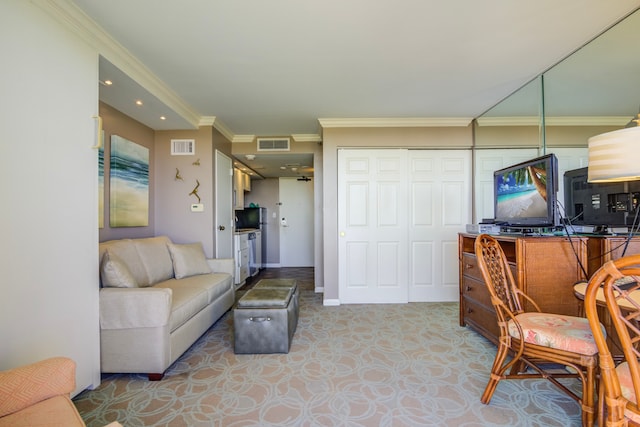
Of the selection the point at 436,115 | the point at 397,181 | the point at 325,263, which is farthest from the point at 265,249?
the point at 436,115

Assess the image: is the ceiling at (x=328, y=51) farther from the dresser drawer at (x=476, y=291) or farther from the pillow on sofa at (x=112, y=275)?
the dresser drawer at (x=476, y=291)

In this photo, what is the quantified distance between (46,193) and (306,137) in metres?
3.52

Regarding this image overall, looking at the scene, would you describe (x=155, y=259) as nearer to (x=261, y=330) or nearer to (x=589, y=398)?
(x=261, y=330)

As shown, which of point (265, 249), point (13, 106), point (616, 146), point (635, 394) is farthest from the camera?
point (265, 249)

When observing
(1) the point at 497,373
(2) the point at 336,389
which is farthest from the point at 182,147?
(1) the point at 497,373

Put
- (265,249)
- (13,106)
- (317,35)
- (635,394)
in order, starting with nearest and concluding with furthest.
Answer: (635,394)
(13,106)
(317,35)
(265,249)

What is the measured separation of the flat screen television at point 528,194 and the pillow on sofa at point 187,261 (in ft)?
11.1

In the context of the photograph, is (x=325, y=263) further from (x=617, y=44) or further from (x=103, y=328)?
(x=617, y=44)

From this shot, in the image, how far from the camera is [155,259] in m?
3.16

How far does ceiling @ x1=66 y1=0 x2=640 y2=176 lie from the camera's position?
1.88 metres

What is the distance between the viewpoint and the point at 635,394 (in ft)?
3.62

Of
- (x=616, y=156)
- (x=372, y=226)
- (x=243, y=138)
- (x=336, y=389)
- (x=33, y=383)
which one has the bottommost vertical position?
(x=336, y=389)

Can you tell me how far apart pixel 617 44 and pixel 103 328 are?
4301 mm

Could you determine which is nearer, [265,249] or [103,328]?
[103,328]
